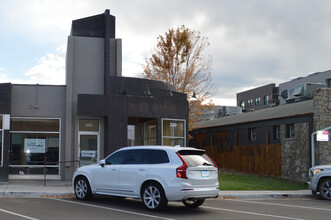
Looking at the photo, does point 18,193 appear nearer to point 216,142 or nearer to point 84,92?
point 84,92

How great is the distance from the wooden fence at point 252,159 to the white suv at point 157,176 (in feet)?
52.9

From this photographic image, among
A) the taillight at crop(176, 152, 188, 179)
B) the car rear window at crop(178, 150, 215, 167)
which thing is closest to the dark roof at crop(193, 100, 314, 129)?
the car rear window at crop(178, 150, 215, 167)

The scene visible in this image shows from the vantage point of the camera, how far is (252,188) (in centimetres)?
1906

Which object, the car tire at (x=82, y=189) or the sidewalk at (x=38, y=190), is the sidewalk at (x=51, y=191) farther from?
the car tire at (x=82, y=189)

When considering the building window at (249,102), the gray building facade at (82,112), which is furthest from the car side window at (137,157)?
the building window at (249,102)

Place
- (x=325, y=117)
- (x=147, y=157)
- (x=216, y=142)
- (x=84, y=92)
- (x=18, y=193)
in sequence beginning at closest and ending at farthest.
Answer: (x=147, y=157) → (x=18, y=193) → (x=84, y=92) → (x=325, y=117) → (x=216, y=142)

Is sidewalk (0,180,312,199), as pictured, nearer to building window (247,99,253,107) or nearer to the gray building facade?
the gray building facade

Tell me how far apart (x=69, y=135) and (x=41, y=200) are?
252 inches

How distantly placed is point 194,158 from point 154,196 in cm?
153

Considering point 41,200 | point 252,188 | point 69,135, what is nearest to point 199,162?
point 41,200

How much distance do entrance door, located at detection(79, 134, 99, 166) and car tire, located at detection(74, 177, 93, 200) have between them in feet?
20.3

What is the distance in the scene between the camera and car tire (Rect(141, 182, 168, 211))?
11422mm

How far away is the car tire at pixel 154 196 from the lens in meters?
11.4

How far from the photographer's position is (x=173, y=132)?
21.0 meters
